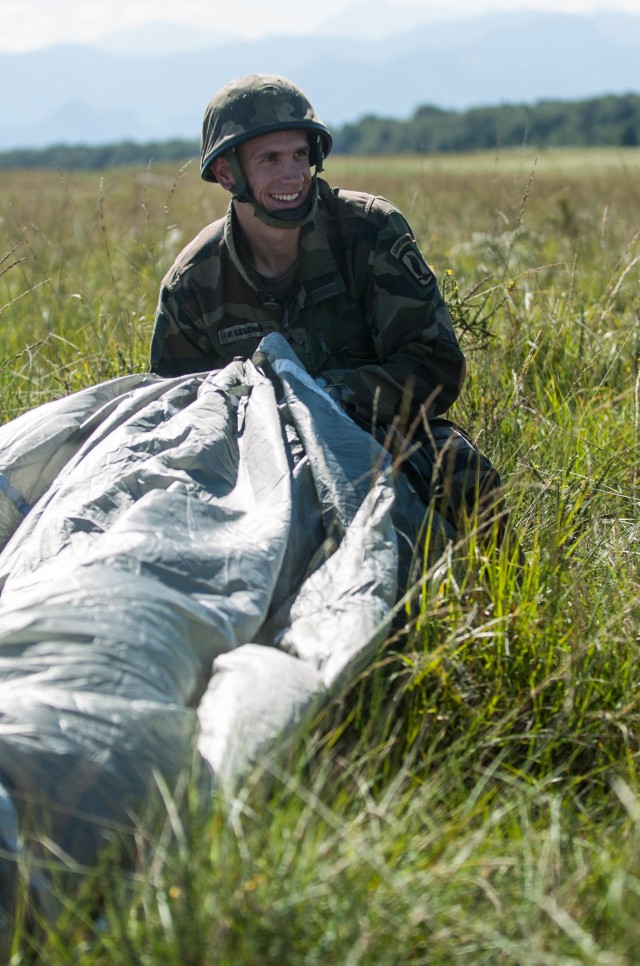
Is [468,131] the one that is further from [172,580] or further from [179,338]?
[172,580]

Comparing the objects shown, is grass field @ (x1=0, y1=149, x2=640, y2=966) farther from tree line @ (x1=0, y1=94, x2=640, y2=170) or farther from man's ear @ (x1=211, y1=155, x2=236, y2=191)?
tree line @ (x1=0, y1=94, x2=640, y2=170)

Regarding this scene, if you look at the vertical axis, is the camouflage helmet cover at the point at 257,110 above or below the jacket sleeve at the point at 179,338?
above

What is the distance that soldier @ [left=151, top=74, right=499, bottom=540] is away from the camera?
10.7 ft

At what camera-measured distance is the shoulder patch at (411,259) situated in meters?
3.33

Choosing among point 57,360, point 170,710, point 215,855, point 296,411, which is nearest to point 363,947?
point 215,855

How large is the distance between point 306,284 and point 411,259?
0.36m

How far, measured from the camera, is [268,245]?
354 cm

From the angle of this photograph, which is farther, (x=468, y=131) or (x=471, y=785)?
(x=468, y=131)

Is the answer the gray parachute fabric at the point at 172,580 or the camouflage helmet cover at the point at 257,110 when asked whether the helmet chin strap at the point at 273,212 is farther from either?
the gray parachute fabric at the point at 172,580

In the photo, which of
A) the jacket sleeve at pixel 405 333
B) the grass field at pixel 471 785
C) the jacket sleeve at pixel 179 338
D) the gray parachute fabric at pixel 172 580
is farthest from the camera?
the jacket sleeve at pixel 179 338

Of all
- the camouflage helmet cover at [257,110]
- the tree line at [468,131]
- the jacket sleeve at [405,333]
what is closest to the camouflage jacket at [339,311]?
the jacket sleeve at [405,333]

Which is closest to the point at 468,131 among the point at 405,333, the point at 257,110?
the point at 257,110

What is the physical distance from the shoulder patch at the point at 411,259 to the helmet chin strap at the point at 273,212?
30 centimetres

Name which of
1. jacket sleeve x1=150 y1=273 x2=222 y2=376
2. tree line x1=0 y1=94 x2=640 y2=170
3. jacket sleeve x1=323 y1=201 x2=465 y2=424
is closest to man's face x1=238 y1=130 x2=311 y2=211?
jacket sleeve x1=323 y1=201 x2=465 y2=424
